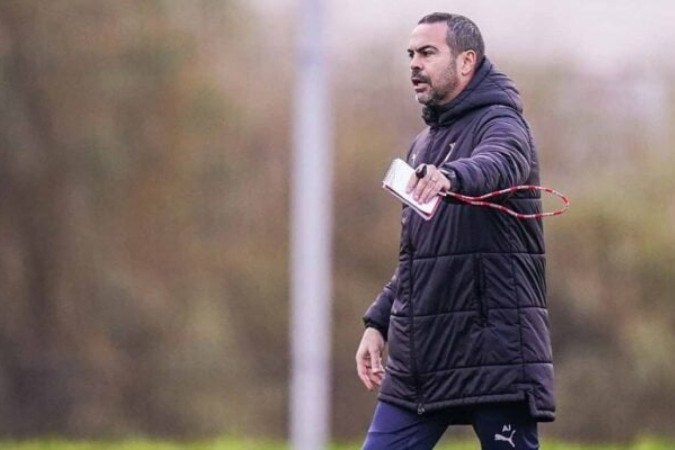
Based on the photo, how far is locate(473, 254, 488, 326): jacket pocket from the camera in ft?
16.2

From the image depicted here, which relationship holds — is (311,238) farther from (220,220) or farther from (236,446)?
(220,220)

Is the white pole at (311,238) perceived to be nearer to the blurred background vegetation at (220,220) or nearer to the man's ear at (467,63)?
the man's ear at (467,63)

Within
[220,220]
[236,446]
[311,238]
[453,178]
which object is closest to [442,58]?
[453,178]

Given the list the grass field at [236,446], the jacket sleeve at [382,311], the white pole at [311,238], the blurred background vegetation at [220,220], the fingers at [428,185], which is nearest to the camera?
the white pole at [311,238]

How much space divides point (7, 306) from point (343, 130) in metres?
7.88

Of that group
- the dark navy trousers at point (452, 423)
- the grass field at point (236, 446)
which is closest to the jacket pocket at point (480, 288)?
the dark navy trousers at point (452, 423)

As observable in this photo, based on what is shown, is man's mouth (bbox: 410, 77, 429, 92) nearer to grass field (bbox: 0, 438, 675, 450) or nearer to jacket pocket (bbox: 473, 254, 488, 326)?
jacket pocket (bbox: 473, 254, 488, 326)

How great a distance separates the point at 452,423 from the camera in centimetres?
520

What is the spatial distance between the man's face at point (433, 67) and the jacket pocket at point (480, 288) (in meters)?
0.52

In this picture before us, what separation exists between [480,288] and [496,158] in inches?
17.9

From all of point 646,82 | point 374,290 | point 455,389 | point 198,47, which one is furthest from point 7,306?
point 455,389

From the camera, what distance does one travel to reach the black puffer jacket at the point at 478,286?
4910 millimetres

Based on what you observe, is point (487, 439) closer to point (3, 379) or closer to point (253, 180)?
point (3, 379)

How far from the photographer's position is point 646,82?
102 feet
